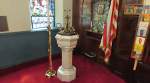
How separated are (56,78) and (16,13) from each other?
5.53 feet

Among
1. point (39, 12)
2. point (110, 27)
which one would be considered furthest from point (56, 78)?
point (39, 12)

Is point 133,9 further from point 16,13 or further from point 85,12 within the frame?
point 16,13

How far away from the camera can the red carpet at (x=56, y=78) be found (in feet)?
7.80

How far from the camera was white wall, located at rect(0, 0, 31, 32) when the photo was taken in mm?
2830

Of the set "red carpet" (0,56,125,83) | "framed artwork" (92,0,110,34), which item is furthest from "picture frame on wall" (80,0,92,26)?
"red carpet" (0,56,125,83)

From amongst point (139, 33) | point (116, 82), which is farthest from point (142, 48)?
point (116, 82)

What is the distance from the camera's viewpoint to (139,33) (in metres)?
2.02

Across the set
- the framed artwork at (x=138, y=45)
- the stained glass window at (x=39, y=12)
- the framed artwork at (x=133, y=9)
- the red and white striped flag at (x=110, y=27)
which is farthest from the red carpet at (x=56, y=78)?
the framed artwork at (x=133, y=9)

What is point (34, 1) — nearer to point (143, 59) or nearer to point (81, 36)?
point (81, 36)

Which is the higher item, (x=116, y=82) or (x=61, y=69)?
(x=61, y=69)

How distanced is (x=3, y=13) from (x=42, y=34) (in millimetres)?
891

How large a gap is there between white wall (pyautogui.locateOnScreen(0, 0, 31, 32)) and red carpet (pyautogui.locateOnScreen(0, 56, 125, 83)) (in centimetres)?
97

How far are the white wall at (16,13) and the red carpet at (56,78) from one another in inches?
38.1

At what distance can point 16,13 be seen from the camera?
9.84 ft
